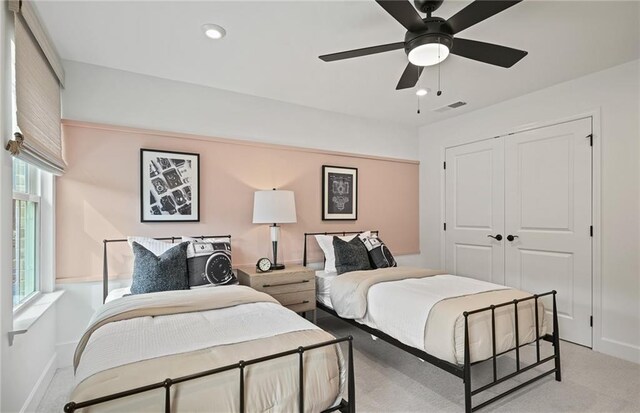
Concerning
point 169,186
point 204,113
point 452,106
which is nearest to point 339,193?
point 452,106

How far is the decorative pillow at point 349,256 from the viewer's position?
11.6ft

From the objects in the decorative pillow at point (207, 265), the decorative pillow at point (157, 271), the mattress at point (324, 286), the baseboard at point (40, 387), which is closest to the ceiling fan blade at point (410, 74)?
the mattress at point (324, 286)

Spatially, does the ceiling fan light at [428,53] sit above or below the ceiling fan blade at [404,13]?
below

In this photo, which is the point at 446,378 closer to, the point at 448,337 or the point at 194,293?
the point at 448,337

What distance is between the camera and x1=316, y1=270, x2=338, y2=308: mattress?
11.3 ft

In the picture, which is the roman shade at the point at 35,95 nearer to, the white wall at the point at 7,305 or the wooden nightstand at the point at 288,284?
the white wall at the point at 7,305

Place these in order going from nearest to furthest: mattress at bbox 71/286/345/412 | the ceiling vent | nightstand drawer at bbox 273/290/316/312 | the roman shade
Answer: mattress at bbox 71/286/345/412 → the roman shade → nightstand drawer at bbox 273/290/316/312 → the ceiling vent

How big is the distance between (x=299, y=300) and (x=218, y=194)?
1394mm

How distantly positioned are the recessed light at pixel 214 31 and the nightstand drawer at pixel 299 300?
231 cm

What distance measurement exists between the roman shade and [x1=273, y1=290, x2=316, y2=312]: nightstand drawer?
2159 millimetres

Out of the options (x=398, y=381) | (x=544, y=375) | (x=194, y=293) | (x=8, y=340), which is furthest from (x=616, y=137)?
(x=8, y=340)

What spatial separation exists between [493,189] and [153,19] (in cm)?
392

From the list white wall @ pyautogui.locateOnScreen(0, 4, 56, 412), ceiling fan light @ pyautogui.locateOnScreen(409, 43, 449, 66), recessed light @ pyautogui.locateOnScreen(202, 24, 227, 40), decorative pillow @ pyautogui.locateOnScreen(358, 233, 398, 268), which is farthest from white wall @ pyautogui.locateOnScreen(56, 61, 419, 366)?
ceiling fan light @ pyautogui.locateOnScreen(409, 43, 449, 66)

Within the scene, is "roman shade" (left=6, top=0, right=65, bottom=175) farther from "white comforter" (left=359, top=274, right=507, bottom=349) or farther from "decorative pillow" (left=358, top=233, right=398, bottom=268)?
"decorative pillow" (left=358, top=233, right=398, bottom=268)
